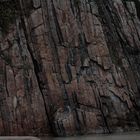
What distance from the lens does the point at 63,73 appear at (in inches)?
2253

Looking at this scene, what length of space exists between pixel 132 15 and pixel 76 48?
42.8 ft

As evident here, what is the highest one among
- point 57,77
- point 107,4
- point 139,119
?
point 107,4

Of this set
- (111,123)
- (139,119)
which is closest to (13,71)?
(111,123)

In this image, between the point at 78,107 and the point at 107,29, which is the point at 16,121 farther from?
the point at 107,29

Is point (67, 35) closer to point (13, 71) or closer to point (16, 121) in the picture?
point (13, 71)

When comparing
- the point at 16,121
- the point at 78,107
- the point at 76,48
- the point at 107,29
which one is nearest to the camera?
the point at 16,121

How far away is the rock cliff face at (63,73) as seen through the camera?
2100 inches

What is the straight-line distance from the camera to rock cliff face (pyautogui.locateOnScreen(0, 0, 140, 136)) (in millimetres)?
53344

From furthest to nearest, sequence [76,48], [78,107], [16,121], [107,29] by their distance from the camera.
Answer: [107,29], [76,48], [78,107], [16,121]

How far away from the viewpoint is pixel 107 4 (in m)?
67.3

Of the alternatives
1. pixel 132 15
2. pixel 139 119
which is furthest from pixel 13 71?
pixel 132 15

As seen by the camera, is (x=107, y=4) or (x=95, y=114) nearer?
(x=95, y=114)

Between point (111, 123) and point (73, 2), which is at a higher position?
point (73, 2)

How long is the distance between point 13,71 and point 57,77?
5743mm
